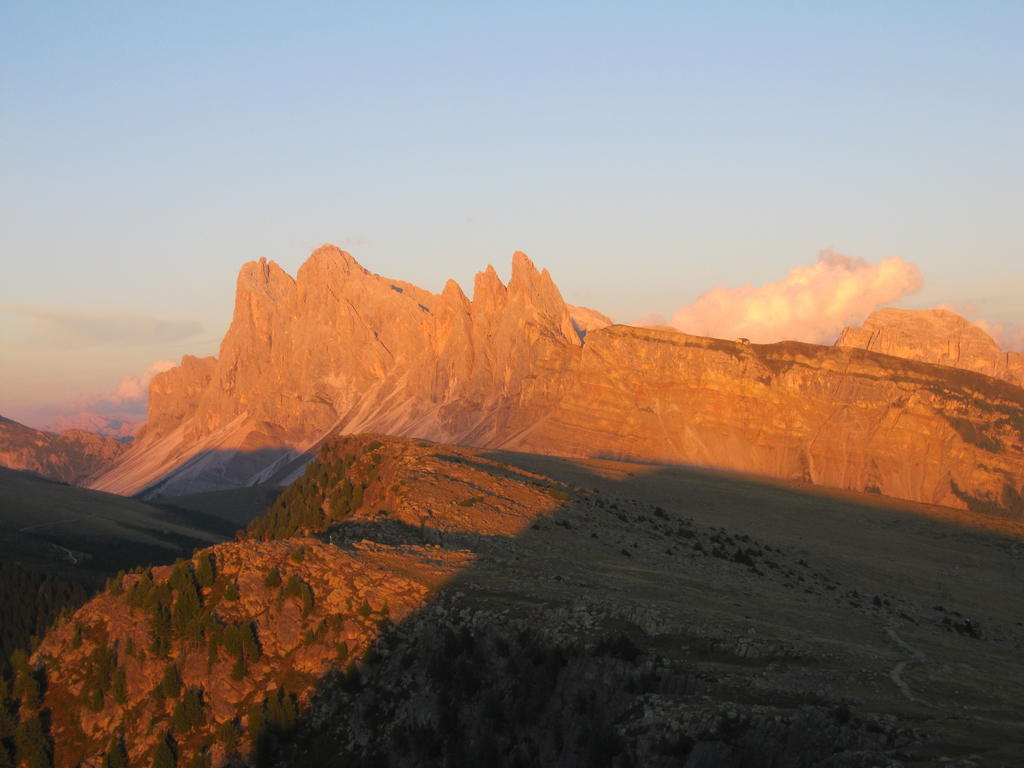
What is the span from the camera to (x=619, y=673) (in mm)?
25234

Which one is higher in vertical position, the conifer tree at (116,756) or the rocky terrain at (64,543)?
the conifer tree at (116,756)

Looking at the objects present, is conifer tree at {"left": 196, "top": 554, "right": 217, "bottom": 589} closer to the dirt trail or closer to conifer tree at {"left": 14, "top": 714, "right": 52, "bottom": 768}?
conifer tree at {"left": 14, "top": 714, "right": 52, "bottom": 768}

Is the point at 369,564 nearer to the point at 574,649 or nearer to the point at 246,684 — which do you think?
the point at 246,684

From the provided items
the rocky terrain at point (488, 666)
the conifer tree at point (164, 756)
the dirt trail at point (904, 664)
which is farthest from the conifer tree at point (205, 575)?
the dirt trail at point (904, 664)

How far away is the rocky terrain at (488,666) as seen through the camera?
22281 mm

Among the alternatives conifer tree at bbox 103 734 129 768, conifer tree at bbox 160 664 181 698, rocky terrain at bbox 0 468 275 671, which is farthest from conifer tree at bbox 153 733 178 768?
rocky terrain at bbox 0 468 275 671

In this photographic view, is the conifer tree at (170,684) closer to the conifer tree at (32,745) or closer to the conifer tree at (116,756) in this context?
the conifer tree at (116,756)

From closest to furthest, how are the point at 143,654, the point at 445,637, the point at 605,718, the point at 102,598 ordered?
the point at 605,718 → the point at 445,637 → the point at 143,654 → the point at 102,598

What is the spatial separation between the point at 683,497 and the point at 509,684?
5990cm

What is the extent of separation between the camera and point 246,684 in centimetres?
3089

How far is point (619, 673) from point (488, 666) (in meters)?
4.44

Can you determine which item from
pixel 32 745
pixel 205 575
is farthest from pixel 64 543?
pixel 32 745

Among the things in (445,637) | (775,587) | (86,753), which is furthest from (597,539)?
(86,753)

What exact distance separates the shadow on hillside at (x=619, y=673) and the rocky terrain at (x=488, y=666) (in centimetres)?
7
